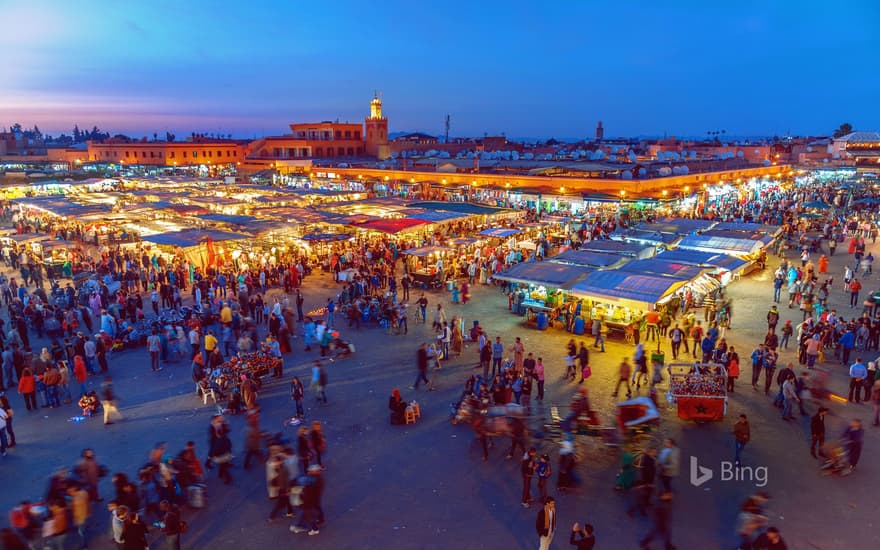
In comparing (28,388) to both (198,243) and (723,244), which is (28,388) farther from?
(723,244)

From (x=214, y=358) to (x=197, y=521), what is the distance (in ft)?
13.7

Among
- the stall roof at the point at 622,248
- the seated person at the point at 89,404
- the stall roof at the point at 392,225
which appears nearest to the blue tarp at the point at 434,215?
the stall roof at the point at 392,225

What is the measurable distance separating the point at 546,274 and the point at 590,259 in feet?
6.95

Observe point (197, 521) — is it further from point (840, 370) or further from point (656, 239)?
point (656, 239)

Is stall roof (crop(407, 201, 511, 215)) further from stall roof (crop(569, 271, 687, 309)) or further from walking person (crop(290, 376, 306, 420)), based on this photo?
walking person (crop(290, 376, 306, 420))

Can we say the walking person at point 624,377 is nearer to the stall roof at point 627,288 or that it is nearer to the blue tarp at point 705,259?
the stall roof at point 627,288

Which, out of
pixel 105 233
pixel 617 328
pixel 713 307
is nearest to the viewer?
pixel 617 328

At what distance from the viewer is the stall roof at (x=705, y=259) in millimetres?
15312

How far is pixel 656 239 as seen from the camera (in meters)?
19.3

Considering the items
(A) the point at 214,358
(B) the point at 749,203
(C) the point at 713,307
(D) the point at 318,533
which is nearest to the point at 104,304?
(A) the point at 214,358

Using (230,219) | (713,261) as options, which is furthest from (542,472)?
(230,219)

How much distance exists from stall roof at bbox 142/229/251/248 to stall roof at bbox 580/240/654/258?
1147cm

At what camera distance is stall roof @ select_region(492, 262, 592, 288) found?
1367 cm

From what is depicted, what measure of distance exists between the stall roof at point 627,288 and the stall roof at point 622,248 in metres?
3.27
